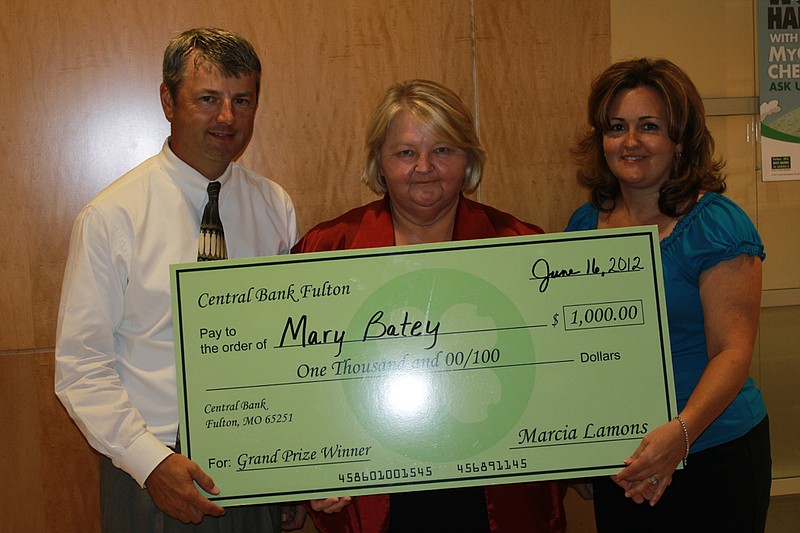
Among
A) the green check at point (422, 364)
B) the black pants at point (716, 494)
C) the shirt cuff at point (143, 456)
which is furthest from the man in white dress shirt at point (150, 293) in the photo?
the black pants at point (716, 494)

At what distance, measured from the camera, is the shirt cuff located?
1.80m

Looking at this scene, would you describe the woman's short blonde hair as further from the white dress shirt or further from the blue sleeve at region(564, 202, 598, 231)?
the white dress shirt

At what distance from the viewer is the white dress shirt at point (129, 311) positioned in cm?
183

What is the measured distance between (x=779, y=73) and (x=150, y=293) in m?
2.62

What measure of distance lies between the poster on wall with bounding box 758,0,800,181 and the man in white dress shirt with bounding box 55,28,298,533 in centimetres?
214

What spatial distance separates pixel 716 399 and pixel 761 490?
0.45 meters

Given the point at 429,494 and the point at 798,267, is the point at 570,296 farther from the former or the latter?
the point at 798,267

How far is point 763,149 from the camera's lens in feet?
9.75

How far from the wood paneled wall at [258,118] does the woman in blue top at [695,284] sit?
64 cm

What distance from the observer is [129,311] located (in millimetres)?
1922

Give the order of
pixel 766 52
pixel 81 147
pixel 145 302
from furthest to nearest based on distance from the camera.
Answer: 1. pixel 766 52
2. pixel 81 147
3. pixel 145 302

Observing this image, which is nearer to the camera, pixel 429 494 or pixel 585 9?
pixel 429 494

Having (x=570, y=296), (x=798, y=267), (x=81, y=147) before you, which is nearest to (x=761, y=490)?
(x=570, y=296)

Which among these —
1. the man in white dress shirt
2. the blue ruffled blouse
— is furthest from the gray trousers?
the blue ruffled blouse
